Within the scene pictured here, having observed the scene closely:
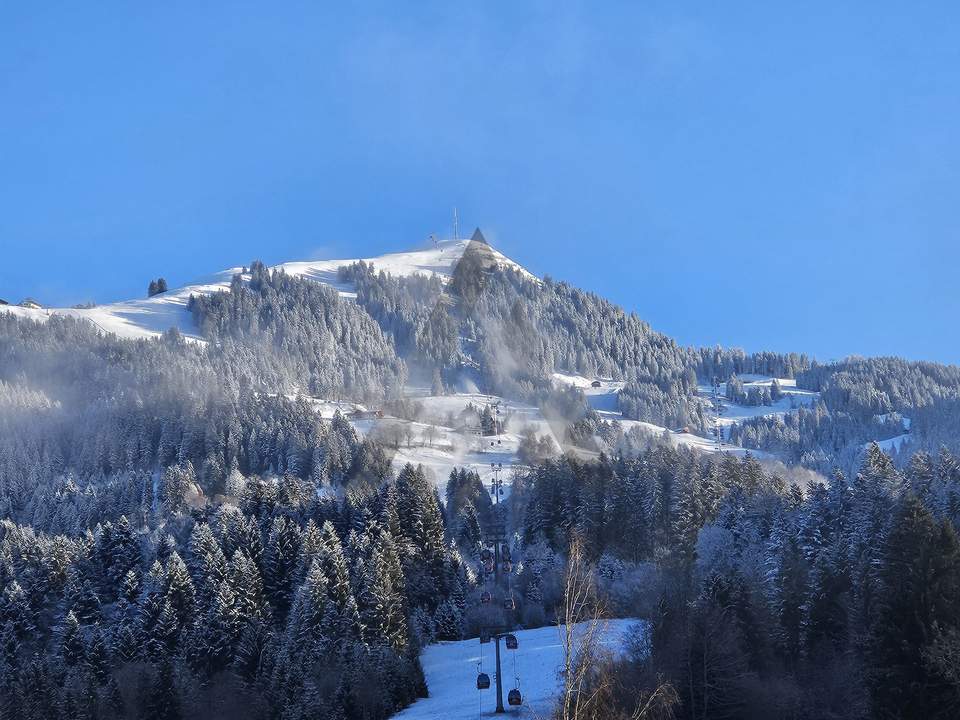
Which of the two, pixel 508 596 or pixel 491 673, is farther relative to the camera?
pixel 508 596

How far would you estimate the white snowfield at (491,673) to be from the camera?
184ft

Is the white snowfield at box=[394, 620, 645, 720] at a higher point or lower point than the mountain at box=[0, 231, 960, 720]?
lower

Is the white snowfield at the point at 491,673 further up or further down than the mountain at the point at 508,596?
further down

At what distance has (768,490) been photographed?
298 ft

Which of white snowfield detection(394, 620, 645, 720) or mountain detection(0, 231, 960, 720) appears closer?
mountain detection(0, 231, 960, 720)

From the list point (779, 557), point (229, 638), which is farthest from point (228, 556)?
point (779, 557)

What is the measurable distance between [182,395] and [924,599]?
174870 mm

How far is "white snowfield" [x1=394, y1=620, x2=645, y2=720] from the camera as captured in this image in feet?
184

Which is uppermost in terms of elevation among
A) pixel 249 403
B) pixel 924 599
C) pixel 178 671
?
pixel 249 403

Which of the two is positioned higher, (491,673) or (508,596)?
(508,596)

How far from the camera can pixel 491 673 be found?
65.8 m

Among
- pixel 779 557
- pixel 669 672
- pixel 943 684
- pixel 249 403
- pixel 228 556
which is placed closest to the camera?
pixel 943 684

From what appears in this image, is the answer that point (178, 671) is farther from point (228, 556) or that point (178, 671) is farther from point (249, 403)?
point (249, 403)

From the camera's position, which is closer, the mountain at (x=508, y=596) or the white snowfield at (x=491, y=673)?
the mountain at (x=508, y=596)
